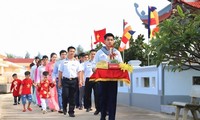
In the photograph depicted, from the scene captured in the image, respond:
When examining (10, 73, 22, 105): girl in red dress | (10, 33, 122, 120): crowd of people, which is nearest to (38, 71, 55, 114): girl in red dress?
(10, 33, 122, 120): crowd of people

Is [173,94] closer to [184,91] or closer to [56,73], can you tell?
[184,91]

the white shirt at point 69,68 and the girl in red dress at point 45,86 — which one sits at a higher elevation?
the white shirt at point 69,68

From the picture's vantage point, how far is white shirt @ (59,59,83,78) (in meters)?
11.4

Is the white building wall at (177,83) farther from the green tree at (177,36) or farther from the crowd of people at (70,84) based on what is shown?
the green tree at (177,36)

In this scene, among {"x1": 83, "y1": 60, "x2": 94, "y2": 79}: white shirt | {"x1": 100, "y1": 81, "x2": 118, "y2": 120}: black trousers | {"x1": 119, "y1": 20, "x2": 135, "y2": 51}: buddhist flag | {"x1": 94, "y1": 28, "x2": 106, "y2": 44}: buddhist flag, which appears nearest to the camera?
{"x1": 100, "y1": 81, "x2": 118, "y2": 120}: black trousers

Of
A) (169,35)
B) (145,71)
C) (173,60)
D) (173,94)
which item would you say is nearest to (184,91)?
(173,94)

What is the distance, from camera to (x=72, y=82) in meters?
11.4

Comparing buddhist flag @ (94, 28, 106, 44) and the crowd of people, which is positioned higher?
buddhist flag @ (94, 28, 106, 44)

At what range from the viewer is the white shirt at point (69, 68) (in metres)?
11.4

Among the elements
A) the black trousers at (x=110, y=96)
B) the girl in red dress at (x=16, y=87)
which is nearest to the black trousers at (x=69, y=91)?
the black trousers at (x=110, y=96)

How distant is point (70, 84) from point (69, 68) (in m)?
0.41

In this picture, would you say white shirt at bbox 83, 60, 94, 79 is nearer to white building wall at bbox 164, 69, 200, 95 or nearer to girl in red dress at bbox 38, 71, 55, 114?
girl in red dress at bbox 38, 71, 55, 114

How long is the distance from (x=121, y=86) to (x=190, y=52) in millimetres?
8469

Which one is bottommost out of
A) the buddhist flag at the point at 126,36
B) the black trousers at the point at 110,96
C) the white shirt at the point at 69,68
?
the black trousers at the point at 110,96
